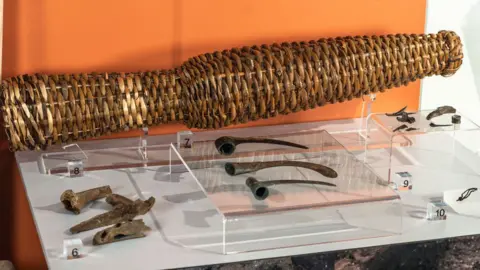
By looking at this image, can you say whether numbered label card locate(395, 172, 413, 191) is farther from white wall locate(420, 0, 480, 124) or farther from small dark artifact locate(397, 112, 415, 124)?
white wall locate(420, 0, 480, 124)

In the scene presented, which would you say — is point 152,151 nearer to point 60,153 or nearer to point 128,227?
point 60,153

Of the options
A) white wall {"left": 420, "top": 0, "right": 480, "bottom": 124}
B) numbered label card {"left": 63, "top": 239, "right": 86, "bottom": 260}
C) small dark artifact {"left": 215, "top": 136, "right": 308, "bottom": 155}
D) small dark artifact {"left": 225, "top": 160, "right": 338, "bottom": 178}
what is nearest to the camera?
numbered label card {"left": 63, "top": 239, "right": 86, "bottom": 260}

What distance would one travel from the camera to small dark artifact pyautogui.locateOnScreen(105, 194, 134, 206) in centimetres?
179

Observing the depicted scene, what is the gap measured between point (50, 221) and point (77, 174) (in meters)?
0.22

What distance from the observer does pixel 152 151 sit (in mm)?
2066

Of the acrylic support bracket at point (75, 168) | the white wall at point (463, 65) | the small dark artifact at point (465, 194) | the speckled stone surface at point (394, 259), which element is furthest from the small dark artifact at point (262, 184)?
Answer: the white wall at point (463, 65)

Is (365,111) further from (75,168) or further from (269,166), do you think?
(75,168)

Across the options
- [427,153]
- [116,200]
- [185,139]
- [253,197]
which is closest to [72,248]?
[116,200]

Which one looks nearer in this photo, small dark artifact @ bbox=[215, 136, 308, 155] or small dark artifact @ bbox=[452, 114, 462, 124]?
small dark artifact @ bbox=[215, 136, 308, 155]

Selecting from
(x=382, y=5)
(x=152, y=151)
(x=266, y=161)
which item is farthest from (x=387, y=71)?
(x=152, y=151)

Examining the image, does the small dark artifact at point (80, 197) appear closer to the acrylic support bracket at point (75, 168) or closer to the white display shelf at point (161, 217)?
the white display shelf at point (161, 217)

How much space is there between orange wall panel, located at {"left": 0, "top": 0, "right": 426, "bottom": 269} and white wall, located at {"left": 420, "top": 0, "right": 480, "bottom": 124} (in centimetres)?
4

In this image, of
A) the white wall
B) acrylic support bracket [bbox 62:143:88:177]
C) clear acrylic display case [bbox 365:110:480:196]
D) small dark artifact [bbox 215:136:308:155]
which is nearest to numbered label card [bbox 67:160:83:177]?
acrylic support bracket [bbox 62:143:88:177]

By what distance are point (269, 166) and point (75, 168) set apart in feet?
1.22
